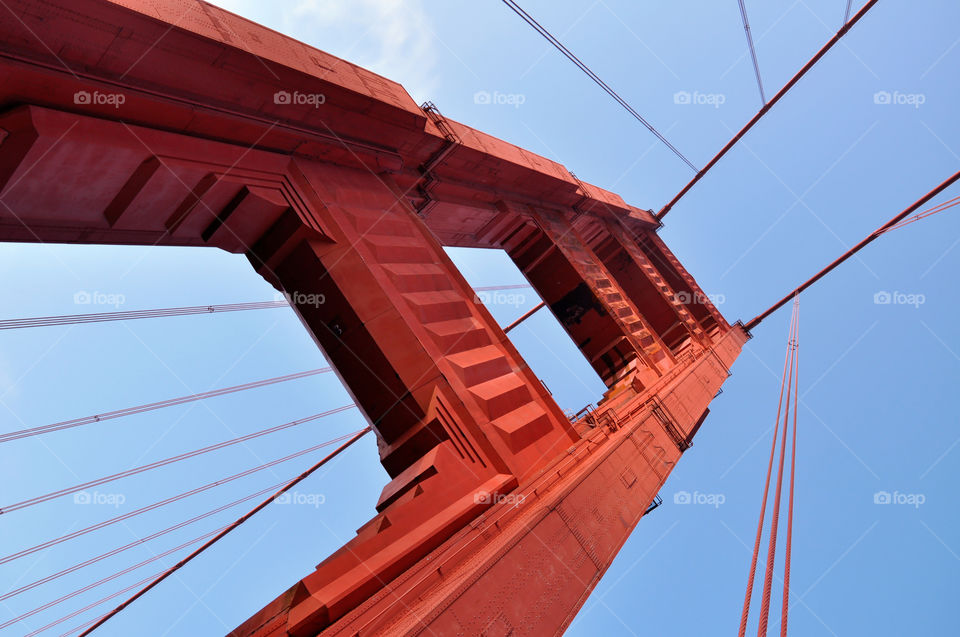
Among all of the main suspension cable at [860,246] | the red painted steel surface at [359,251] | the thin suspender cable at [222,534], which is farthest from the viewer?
the main suspension cable at [860,246]

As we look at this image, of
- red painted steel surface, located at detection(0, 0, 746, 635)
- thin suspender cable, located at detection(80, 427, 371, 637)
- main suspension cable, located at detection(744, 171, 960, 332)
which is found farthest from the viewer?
main suspension cable, located at detection(744, 171, 960, 332)

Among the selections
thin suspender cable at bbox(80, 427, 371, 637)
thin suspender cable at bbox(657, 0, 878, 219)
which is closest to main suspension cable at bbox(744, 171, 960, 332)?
thin suspender cable at bbox(657, 0, 878, 219)

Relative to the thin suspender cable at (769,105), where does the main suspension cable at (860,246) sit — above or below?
below

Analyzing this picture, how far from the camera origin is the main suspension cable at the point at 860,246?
19.6 meters

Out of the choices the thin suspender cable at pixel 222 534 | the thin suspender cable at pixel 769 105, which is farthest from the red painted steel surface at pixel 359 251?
the thin suspender cable at pixel 769 105

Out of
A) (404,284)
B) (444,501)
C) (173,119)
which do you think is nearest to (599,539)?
(444,501)

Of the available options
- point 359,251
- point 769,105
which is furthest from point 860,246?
point 359,251

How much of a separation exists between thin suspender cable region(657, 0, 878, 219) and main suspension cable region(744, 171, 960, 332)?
6.03 metres

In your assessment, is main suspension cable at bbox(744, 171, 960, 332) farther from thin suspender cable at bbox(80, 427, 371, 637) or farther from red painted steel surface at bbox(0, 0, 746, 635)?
thin suspender cable at bbox(80, 427, 371, 637)

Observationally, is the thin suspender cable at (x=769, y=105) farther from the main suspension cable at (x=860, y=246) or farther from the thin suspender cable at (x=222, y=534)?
the thin suspender cable at (x=222, y=534)

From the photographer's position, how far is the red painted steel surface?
717cm

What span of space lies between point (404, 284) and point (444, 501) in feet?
13.4

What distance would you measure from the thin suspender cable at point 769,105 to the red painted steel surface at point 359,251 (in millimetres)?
14567

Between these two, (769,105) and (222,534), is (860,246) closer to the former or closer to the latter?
(769,105)
